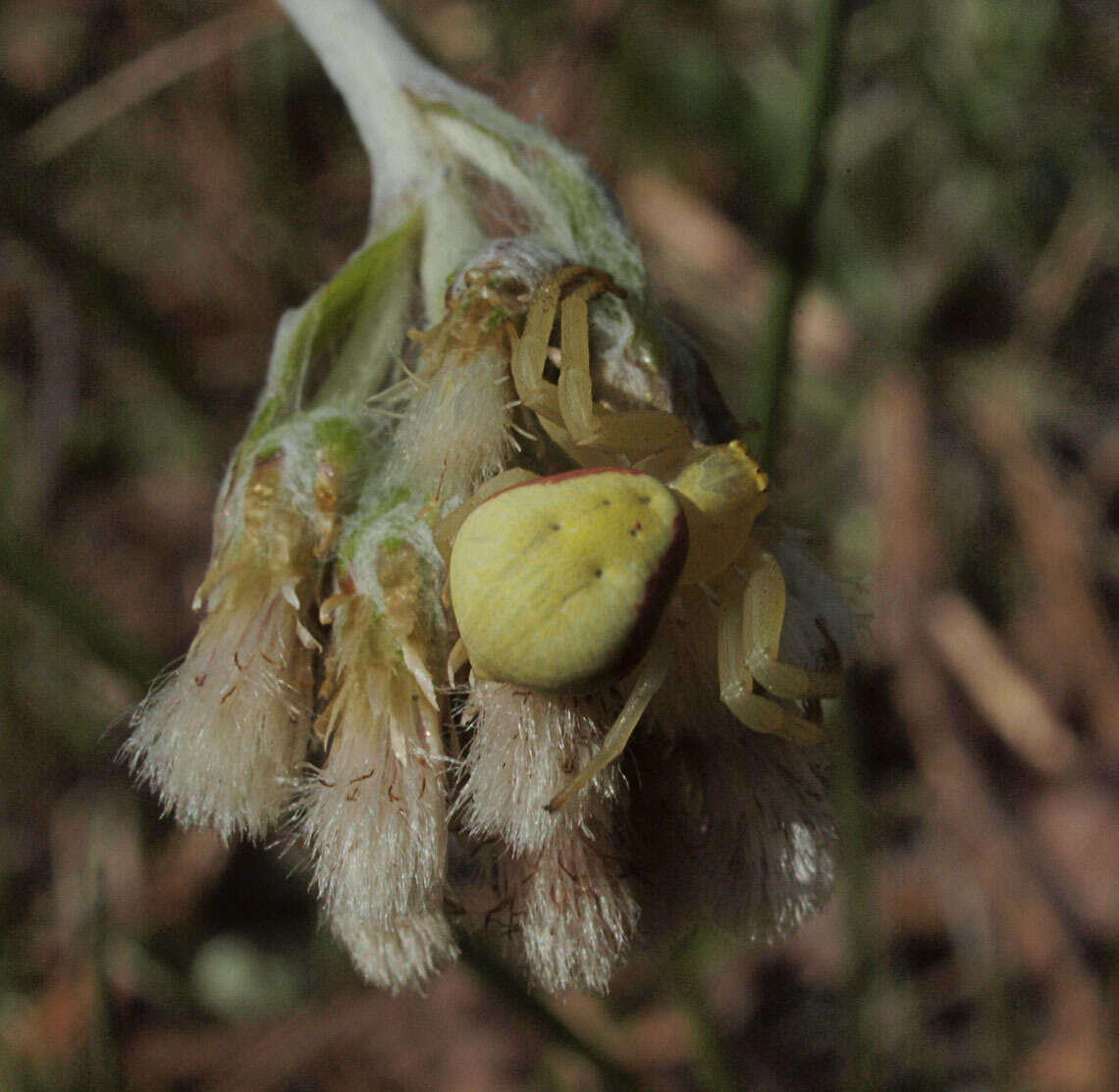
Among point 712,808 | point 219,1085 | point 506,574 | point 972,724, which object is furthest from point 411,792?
point 972,724

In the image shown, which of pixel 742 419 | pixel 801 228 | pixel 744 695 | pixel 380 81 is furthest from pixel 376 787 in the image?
pixel 742 419

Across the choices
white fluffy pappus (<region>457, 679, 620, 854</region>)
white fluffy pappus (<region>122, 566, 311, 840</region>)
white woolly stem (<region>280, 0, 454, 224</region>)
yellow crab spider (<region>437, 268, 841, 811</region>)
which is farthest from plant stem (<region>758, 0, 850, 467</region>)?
white fluffy pappus (<region>122, 566, 311, 840</region>)

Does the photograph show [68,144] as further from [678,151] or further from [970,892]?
[970,892]

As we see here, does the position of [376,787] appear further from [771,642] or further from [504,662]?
[771,642]

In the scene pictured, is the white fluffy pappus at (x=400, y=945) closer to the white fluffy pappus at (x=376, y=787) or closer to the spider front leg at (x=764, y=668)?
the white fluffy pappus at (x=376, y=787)

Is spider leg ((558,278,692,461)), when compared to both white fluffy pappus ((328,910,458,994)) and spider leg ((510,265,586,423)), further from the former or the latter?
white fluffy pappus ((328,910,458,994))
